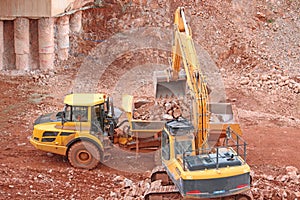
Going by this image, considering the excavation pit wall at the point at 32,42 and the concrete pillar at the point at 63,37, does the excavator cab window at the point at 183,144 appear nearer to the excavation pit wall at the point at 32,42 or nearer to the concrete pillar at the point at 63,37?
the excavation pit wall at the point at 32,42

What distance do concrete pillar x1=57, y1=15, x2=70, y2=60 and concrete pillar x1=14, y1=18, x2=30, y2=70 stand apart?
1.52 metres

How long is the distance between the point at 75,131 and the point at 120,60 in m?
8.88

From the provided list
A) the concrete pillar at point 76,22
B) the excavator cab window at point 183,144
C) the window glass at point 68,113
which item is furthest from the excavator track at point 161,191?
the concrete pillar at point 76,22

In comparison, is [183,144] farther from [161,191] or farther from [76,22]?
[76,22]

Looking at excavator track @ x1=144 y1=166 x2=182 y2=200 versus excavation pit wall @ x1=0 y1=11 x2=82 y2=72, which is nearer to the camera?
excavator track @ x1=144 y1=166 x2=182 y2=200

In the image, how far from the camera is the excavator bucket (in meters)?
13.9

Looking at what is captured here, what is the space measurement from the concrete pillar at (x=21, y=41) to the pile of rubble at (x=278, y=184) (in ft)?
35.7

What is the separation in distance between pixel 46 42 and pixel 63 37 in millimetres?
1216

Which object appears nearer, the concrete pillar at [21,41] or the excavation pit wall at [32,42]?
the concrete pillar at [21,41]

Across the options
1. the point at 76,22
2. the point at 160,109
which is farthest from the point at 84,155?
the point at 76,22

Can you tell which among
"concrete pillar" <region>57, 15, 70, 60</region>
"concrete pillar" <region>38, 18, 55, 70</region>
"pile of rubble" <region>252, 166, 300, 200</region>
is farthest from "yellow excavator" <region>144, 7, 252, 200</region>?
"concrete pillar" <region>57, 15, 70, 60</region>

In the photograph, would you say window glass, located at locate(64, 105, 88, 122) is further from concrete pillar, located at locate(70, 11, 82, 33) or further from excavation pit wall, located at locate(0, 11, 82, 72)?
concrete pillar, located at locate(70, 11, 82, 33)

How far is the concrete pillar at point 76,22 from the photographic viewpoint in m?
21.8

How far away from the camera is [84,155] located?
40.3ft
